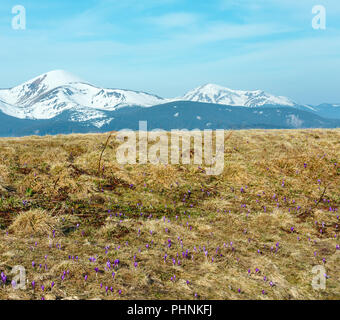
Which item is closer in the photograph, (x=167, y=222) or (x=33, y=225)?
(x=33, y=225)

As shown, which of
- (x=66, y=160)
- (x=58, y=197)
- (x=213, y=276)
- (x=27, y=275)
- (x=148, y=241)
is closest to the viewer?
(x=27, y=275)

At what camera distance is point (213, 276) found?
6.65m

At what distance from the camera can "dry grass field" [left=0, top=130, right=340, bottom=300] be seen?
6262 millimetres

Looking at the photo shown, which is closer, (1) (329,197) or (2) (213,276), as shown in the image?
(2) (213,276)

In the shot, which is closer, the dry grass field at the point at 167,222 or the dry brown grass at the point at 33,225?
the dry grass field at the point at 167,222

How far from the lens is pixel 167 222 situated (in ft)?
31.7

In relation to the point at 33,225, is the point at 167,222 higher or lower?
lower

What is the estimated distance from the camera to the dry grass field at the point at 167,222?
6.26 m

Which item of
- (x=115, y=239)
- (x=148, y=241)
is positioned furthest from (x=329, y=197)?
(x=115, y=239)

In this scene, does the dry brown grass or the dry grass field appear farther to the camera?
the dry brown grass
